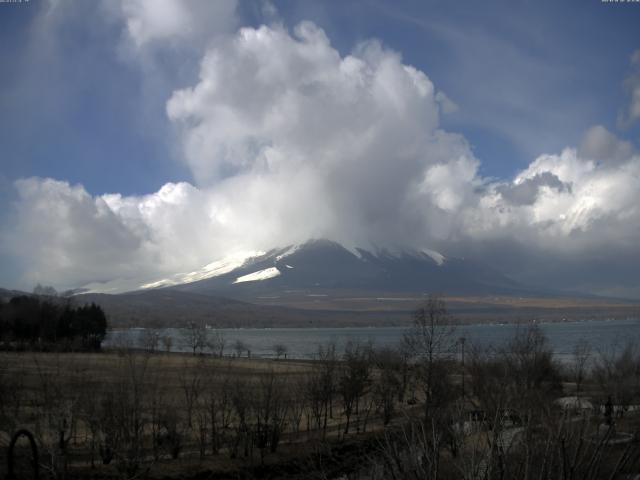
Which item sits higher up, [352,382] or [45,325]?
[45,325]

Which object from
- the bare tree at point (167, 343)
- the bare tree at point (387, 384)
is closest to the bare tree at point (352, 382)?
the bare tree at point (387, 384)

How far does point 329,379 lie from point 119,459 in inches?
727

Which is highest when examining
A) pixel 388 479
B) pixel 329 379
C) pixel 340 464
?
pixel 388 479

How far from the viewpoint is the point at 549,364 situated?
4512cm

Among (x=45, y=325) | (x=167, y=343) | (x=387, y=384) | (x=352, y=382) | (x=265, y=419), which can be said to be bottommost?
(x=167, y=343)

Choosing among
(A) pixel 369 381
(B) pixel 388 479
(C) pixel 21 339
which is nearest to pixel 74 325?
(C) pixel 21 339

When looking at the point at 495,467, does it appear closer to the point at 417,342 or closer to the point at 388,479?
the point at 388,479

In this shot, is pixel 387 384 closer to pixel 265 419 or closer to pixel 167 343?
pixel 265 419

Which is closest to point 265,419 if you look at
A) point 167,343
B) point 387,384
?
point 387,384

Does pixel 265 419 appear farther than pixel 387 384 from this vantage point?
No

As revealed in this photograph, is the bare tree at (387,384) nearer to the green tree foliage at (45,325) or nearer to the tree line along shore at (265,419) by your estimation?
the tree line along shore at (265,419)

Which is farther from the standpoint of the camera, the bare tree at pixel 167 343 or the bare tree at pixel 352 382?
the bare tree at pixel 167 343

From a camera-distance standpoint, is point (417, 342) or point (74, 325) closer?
point (417, 342)

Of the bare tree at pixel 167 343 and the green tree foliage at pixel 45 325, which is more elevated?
the green tree foliage at pixel 45 325
